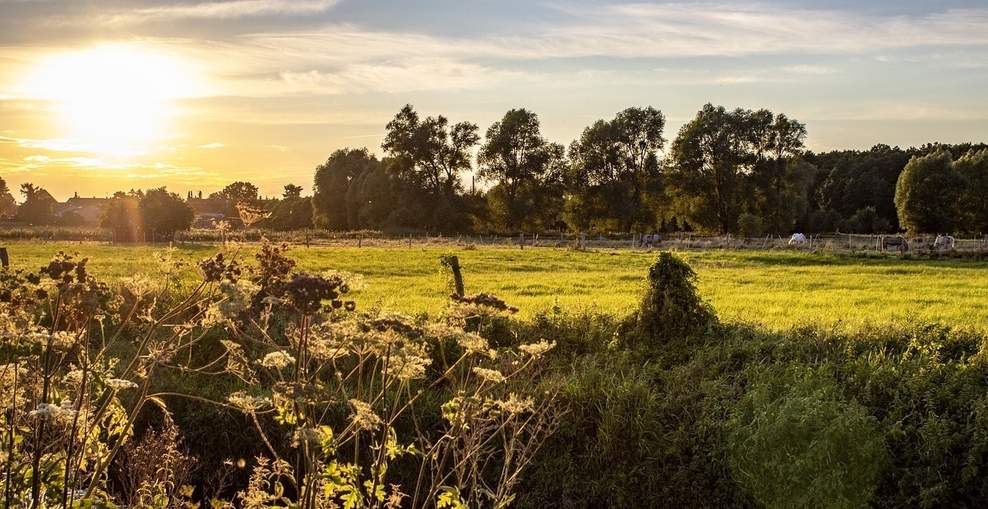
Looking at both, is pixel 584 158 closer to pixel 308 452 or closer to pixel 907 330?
pixel 907 330

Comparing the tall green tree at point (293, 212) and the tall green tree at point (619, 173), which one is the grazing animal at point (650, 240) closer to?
the tall green tree at point (619, 173)

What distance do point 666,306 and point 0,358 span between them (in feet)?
27.0

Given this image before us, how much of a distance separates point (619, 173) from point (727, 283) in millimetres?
44315

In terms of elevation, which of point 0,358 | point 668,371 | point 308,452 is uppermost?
point 308,452

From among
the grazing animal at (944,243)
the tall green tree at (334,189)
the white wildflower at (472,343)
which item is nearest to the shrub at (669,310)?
the white wildflower at (472,343)

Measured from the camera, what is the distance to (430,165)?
67.9 metres

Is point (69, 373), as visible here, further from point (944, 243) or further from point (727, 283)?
point (944, 243)

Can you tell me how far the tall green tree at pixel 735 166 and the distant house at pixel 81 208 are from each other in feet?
226

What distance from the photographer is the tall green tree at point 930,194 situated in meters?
59.8

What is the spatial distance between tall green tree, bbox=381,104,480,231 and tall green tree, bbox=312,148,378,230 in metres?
13.7

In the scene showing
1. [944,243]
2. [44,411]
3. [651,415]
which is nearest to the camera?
[44,411]

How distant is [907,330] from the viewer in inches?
422

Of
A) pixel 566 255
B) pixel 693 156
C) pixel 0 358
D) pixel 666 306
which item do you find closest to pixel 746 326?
pixel 666 306

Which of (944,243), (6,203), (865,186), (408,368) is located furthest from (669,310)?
(6,203)
